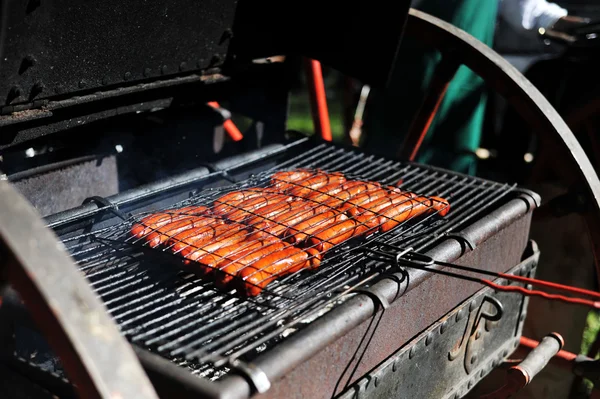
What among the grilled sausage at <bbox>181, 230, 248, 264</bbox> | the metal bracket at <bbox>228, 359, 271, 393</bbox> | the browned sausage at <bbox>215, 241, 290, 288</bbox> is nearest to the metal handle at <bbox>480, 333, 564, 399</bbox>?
the browned sausage at <bbox>215, 241, 290, 288</bbox>

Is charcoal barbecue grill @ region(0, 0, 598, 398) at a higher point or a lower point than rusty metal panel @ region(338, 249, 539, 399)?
higher

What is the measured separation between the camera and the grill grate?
179cm

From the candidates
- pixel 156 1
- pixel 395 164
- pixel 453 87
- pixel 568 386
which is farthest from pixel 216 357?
pixel 453 87

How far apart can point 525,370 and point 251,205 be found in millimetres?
1097

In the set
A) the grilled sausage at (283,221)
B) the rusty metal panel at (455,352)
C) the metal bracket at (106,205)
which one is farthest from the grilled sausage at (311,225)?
the metal bracket at (106,205)

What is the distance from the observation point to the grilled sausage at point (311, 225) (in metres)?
2.23

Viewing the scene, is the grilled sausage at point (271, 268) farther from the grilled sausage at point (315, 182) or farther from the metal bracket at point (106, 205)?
the metal bracket at point (106, 205)

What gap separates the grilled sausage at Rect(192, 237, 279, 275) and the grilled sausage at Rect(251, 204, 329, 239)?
5 cm

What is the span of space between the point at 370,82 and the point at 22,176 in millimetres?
1507

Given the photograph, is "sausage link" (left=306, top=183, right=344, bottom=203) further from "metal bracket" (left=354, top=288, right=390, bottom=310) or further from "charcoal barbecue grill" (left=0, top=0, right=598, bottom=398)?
"metal bracket" (left=354, top=288, right=390, bottom=310)

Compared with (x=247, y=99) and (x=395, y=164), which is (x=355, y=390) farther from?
(x=247, y=99)

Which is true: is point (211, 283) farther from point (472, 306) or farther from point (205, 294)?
point (472, 306)

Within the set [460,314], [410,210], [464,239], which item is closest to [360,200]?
[410,210]

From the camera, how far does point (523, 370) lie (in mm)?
2379
